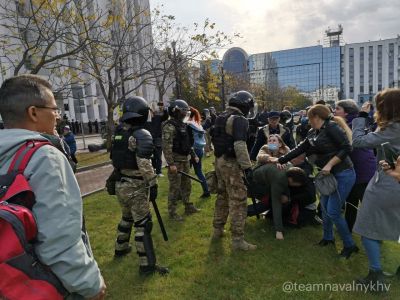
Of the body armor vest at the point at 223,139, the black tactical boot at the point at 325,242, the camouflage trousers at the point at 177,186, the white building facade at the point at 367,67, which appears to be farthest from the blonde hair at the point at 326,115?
the white building facade at the point at 367,67

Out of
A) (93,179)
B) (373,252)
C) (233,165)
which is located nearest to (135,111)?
(233,165)

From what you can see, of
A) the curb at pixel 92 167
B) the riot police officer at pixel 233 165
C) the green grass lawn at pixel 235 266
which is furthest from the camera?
the curb at pixel 92 167

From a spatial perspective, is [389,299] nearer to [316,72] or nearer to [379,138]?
[379,138]

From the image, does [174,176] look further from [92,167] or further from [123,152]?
[92,167]

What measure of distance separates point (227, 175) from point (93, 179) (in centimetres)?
737

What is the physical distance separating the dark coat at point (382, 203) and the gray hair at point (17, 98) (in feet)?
9.70

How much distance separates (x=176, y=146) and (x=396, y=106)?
3.53 metres

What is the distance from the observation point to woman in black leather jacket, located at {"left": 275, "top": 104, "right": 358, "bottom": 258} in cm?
384

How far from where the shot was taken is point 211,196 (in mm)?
7125

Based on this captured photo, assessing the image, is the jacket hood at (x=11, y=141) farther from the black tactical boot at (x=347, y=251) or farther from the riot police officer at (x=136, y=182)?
the black tactical boot at (x=347, y=251)

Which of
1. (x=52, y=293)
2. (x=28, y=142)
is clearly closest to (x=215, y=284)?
(x=52, y=293)

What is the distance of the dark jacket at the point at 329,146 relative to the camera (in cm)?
383

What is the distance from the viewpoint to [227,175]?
4.39m

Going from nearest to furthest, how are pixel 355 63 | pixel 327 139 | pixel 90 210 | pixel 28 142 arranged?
pixel 28 142 → pixel 327 139 → pixel 90 210 → pixel 355 63
